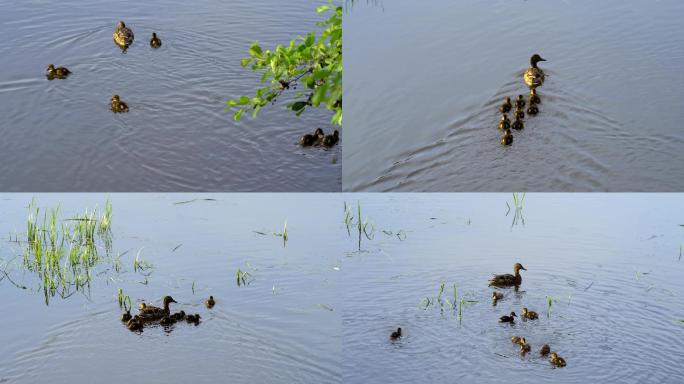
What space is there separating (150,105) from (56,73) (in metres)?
1.19

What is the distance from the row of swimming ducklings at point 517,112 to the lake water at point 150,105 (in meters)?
1.64

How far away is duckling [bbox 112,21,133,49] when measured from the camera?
955 cm

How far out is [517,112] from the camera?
21.5 ft

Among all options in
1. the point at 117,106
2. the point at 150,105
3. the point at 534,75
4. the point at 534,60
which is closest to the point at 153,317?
the point at 117,106

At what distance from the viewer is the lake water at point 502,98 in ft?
20.1

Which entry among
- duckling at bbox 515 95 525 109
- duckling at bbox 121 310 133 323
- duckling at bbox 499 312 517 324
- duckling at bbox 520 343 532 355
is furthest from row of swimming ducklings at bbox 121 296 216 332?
duckling at bbox 515 95 525 109

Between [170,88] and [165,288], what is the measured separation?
8.31ft

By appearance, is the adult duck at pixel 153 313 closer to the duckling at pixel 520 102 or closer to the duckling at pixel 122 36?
the duckling at pixel 520 102

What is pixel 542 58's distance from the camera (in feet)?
24.3

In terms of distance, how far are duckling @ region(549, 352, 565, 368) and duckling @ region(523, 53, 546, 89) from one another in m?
2.34

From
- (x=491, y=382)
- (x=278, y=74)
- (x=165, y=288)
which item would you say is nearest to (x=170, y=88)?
(x=165, y=288)

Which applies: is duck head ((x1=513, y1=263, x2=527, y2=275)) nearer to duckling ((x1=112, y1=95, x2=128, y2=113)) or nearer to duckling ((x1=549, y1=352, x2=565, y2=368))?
duckling ((x1=549, y1=352, x2=565, y2=368))

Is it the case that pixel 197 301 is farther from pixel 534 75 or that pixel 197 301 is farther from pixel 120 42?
pixel 120 42

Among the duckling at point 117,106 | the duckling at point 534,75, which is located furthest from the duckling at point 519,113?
the duckling at point 117,106
